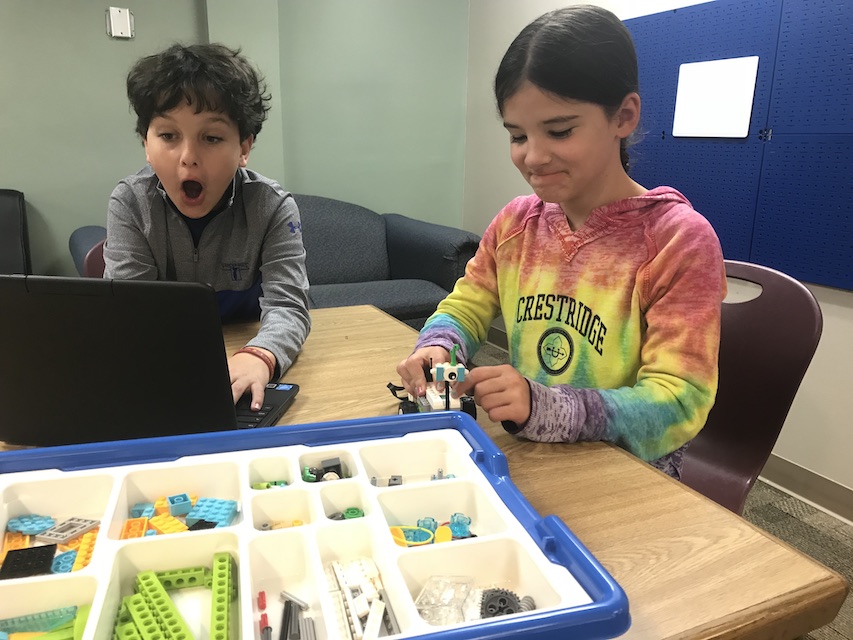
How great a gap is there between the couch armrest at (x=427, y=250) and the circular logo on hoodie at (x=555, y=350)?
161cm

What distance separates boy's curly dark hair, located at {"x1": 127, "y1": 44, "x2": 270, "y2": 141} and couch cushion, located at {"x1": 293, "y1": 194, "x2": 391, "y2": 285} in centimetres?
179

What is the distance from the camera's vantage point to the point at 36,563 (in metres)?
0.49

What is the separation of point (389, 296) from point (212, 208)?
1490mm

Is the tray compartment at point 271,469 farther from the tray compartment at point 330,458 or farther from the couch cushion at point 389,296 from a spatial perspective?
the couch cushion at point 389,296

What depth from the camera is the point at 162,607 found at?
0.46 meters

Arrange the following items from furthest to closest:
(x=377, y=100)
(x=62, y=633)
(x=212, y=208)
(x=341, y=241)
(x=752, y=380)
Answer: (x=377, y=100), (x=341, y=241), (x=212, y=208), (x=752, y=380), (x=62, y=633)

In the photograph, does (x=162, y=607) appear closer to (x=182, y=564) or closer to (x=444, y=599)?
(x=182, y=564)

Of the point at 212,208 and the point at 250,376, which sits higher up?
the point at 212,208

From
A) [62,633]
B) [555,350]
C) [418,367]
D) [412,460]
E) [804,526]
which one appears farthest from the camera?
[804,526]

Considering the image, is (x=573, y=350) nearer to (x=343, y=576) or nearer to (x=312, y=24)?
(x=343, y=576)

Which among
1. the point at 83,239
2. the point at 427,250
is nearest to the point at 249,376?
the point at 83,239

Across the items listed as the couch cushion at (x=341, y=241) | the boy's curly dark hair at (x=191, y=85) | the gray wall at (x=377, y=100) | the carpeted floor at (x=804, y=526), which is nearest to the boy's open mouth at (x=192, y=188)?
the boy's curly dark hair at (x=191, y=85)

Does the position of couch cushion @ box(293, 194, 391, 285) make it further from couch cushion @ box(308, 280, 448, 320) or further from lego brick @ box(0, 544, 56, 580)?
lego brick @ box(0, 544, 56, 580)

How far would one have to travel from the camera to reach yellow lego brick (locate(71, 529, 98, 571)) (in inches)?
19.4
